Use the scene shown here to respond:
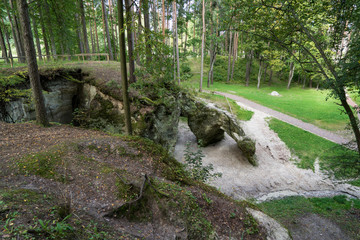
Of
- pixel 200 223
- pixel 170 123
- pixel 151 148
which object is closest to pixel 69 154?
pixel 151 148

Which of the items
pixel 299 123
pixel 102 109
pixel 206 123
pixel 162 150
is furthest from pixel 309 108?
pixel 102 109

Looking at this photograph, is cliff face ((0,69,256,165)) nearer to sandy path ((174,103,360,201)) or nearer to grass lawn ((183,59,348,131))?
sandy path ((174,103,360,201))

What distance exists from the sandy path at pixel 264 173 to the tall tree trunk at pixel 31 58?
9002 mm

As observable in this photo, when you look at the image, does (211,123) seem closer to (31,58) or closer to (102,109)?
(102,109)

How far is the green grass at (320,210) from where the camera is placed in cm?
801

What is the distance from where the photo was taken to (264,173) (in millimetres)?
13086

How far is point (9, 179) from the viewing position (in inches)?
174

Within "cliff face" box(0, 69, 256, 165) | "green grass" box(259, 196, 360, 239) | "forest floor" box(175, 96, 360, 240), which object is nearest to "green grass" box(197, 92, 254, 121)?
"forest floor" box(175, 96, 360, 240)

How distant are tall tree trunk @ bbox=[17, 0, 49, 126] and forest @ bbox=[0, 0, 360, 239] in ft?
0.14

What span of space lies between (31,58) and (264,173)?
14449 millimetres

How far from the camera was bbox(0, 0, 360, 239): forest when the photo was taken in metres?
4.27

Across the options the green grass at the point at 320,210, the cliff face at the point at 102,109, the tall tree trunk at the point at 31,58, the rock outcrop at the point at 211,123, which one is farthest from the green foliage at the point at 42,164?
the rock outcrop at the point at 211,123

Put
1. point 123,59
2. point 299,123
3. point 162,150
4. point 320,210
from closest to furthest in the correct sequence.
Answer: point 123,59 < point 162,150 < point 320,210 < point 299,123

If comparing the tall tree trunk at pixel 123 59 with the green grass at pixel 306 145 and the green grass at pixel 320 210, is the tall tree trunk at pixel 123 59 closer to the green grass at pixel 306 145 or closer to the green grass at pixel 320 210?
the green grass at pixel 320 210
